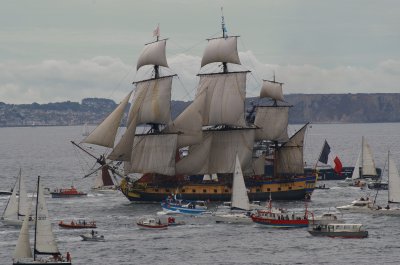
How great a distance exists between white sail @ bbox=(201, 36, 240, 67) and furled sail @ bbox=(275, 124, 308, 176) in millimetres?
13639

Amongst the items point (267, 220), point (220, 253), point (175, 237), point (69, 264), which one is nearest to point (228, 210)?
point (267, 220)

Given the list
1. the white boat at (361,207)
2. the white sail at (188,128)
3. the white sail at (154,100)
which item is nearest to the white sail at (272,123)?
the white sail at (188,128)

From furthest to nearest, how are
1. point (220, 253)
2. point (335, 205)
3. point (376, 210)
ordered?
point (335, 205) < point (376, 210) < point (220, 253)

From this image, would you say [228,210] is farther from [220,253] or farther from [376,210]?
[220,253]

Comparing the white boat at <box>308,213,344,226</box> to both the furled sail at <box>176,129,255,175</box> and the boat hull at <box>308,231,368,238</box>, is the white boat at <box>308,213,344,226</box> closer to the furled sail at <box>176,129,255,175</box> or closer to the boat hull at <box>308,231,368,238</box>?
the boat hull at <box>308,231,368,238</box>

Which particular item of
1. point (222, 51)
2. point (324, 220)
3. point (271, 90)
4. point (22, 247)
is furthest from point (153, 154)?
point (22, 247)

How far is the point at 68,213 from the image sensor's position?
4476 inches

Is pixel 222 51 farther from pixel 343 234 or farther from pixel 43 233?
pixel 43 233

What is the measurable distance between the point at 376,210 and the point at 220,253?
103 feet

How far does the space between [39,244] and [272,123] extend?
211 ft

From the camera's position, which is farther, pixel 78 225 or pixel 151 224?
pixel 78 225

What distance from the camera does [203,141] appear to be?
12825 cm

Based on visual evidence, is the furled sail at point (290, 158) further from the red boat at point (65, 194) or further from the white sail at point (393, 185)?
the red boat at point (65, 194)

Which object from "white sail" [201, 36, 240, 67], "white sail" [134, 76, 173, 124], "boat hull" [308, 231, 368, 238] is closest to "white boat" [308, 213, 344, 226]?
"boat hull" [308, 231, 368, 238]
